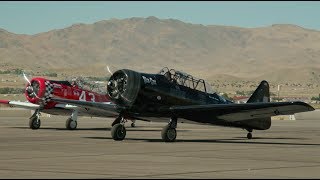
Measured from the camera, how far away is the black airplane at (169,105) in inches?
1033

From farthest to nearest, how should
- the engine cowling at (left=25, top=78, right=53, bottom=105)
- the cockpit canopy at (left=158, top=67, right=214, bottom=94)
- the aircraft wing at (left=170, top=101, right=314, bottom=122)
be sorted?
the engine cowling at (left=25, top=78, right=53, bottom=105) → the cockpit canopy at (left=158, top=67, right=214, bottom=94) → the aircraft wing at (left=170, top=101, right=314, bottom=122)

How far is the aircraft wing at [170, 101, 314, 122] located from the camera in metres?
25.8

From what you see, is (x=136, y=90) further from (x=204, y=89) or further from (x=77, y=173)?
(x=77, y=173)

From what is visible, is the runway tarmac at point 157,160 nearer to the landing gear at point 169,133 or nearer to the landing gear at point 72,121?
the landing gear at point 169,133

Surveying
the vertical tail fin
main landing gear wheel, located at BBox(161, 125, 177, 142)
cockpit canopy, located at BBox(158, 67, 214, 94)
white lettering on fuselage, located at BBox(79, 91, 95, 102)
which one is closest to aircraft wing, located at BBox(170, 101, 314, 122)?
main landing gear wheel, located at BBox(161, 125, 177, 142)

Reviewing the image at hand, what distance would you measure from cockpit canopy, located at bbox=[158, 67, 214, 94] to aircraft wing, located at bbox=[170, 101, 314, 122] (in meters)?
1.20

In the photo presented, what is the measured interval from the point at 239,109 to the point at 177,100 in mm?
2187

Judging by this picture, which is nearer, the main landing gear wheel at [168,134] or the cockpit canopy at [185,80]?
the main landing gear wheel at [168,134]

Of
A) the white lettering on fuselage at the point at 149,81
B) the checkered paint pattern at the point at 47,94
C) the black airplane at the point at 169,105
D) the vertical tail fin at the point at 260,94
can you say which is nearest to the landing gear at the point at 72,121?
the checkered paint pattern at the point at 47,94

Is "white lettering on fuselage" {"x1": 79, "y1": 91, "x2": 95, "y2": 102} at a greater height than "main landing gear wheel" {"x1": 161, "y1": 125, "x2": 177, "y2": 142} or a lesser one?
greater

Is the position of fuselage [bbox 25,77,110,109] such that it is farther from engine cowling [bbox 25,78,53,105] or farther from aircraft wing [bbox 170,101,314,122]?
aircraft wing [bbox 170,101,314,122]

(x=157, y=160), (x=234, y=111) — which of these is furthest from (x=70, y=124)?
(x=157, y=160)

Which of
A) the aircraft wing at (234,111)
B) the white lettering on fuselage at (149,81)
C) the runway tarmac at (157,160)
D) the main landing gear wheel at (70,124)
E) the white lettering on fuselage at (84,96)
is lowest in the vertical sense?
the runway tarmac at (157,160)

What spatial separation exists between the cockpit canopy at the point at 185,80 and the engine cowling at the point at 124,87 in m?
1.35
